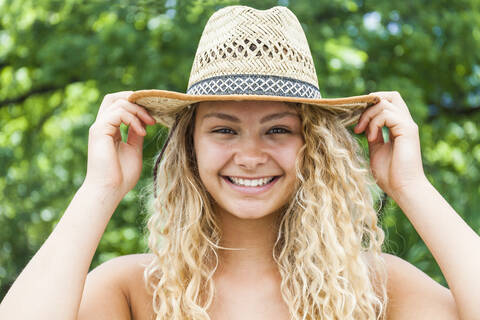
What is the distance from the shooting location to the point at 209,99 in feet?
6.00

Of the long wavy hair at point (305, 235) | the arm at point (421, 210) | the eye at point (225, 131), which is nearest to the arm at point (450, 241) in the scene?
the arm at point (421, 210)

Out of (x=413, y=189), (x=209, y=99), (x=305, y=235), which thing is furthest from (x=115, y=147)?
(x=413, y=189)

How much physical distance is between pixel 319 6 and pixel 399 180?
252cm

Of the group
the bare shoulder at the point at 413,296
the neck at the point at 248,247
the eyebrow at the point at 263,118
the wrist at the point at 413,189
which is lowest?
the bare shoulder at the point at 413,296

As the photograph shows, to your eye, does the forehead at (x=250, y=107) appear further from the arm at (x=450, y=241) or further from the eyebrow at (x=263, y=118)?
the arm at (x=450, y=241)

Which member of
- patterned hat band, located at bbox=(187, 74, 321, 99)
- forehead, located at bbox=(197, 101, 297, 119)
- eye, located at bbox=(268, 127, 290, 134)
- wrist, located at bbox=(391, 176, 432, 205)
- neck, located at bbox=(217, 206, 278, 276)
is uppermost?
patterned hat band, located at bbox=(187, 74, 321, 99)

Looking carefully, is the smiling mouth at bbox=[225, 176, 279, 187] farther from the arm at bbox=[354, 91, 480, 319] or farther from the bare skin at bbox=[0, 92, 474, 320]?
the arm at bbox=[354, 91, 480, 319]

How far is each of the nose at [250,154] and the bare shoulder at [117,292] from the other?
23.0 inches

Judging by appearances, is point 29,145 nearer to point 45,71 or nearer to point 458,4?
point 45,71

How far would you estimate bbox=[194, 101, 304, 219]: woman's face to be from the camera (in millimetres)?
1936

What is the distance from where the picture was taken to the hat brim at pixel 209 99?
1817mm

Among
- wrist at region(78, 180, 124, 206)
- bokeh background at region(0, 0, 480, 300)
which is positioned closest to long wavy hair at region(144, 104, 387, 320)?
wrist at region(78, 180, 124, 206)

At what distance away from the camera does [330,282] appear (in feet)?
6.66

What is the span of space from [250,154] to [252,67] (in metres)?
0.30
